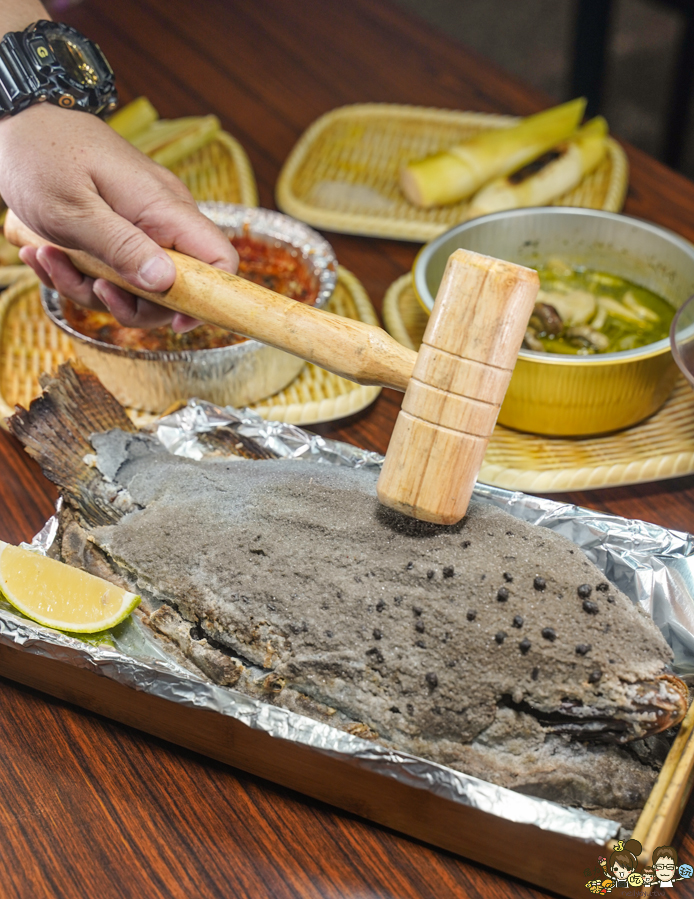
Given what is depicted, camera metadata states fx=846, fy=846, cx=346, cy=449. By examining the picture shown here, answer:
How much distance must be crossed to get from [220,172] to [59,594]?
1780 mm

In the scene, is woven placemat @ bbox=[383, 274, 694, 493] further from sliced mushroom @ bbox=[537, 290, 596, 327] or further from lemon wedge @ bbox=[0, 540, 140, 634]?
lemon wedge @ bbox=[0, 540, 140, 634]

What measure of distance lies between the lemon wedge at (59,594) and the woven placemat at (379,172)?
1.45 metres

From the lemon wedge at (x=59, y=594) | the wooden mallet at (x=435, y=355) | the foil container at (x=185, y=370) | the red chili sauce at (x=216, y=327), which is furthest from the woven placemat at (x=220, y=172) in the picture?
the lemon wedge at (x=59, y=594)

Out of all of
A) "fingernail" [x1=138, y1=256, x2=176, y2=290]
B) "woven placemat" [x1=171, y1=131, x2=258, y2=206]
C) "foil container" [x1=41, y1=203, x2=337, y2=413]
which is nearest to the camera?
"fingernail" [x1=138, y1=256, x2=176, y2=290]

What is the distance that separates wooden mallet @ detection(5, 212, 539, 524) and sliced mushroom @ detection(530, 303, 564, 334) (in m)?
0.80

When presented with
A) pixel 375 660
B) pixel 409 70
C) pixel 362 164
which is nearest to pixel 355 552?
pixel 375 660

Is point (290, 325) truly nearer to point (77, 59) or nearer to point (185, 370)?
point (185, 370)

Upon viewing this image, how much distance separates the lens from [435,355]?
1.19 meters

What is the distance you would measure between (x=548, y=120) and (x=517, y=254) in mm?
738

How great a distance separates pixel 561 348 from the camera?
6.47 feet

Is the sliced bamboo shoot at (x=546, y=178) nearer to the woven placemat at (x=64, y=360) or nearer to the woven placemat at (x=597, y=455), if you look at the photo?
the woven placemat at (x=64, y=360)

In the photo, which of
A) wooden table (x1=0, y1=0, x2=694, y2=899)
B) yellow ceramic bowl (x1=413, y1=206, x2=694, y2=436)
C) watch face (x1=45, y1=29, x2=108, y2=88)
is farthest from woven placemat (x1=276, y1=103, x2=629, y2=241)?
watch face (x1=45, y1=29, x2=108, y2=88)

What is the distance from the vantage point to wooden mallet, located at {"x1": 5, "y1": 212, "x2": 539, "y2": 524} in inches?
46.1

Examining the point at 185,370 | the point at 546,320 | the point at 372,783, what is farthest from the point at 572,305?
the point at 372,783
